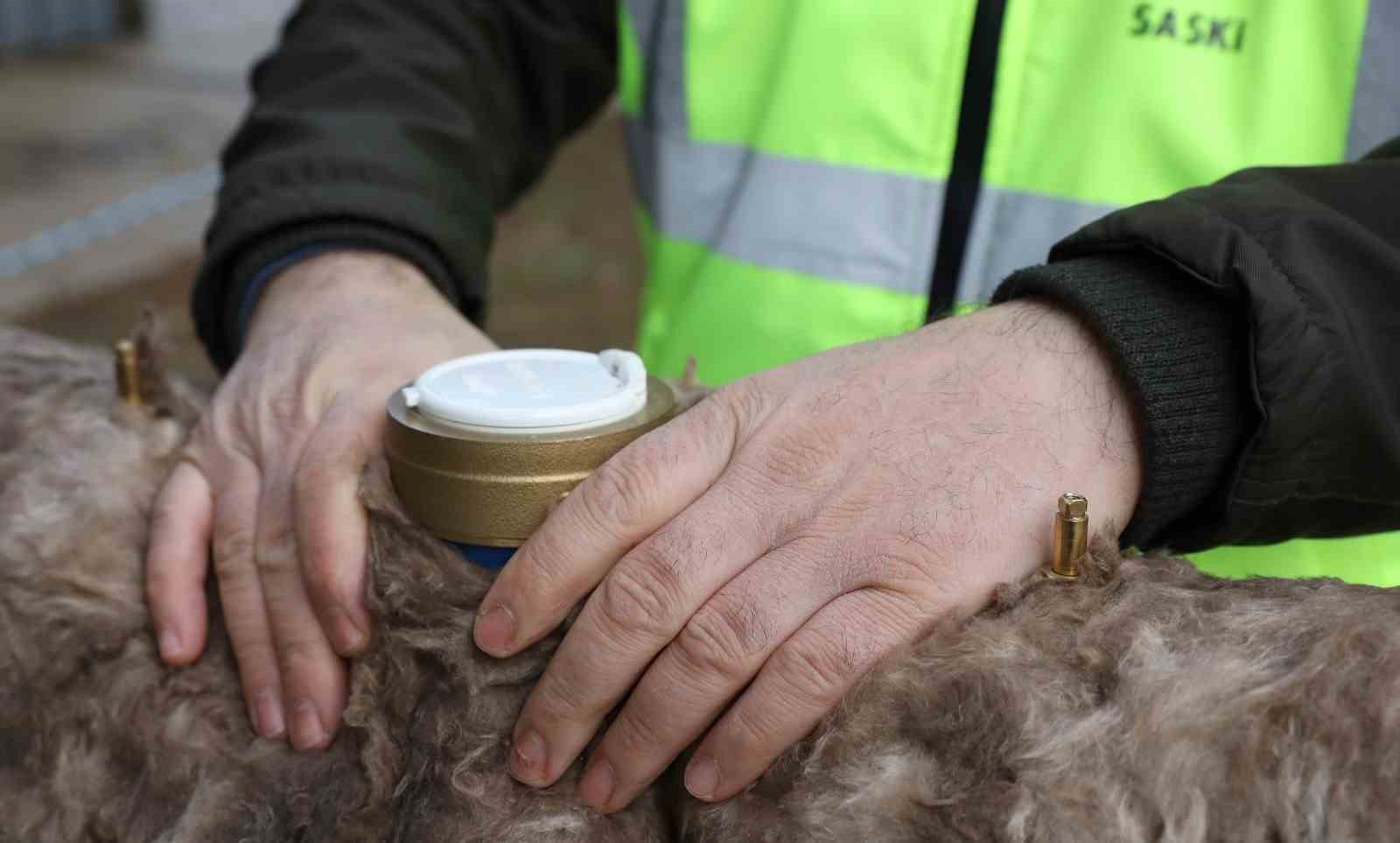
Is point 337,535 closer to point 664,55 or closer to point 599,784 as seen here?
point 599,784

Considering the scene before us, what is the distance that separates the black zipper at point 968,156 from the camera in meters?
1.67

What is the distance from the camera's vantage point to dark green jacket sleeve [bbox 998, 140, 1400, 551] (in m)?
1.06

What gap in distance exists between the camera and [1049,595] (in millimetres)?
948

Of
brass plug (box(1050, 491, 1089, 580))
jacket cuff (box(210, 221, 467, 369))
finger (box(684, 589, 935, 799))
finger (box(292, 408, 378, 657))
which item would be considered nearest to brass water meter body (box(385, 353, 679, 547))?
finger (box(292, 408, 378, 657))

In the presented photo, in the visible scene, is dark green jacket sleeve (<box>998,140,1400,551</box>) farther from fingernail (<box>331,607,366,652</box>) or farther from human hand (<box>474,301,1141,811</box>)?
fingernail (<box>331,607,366,652</box>)

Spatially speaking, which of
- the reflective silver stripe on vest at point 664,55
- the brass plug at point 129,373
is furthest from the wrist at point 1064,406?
the reflective silver stripe on vest at point 664,55

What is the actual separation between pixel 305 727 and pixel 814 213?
104 cm

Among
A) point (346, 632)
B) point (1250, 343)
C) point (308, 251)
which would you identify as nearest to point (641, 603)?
point (346, 632)

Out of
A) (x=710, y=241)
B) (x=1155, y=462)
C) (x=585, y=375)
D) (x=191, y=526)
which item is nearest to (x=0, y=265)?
(x=710, y=241)

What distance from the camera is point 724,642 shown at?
3.24 ft

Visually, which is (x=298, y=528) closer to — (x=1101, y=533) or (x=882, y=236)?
(x=1101, y=533)

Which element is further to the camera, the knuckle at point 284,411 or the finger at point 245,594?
the knuckle at point 284,411

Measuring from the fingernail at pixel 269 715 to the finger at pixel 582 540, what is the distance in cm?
25

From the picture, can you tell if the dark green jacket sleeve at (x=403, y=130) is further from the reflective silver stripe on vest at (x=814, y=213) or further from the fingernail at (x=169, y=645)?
the fingernail at (x=169, y=645)
